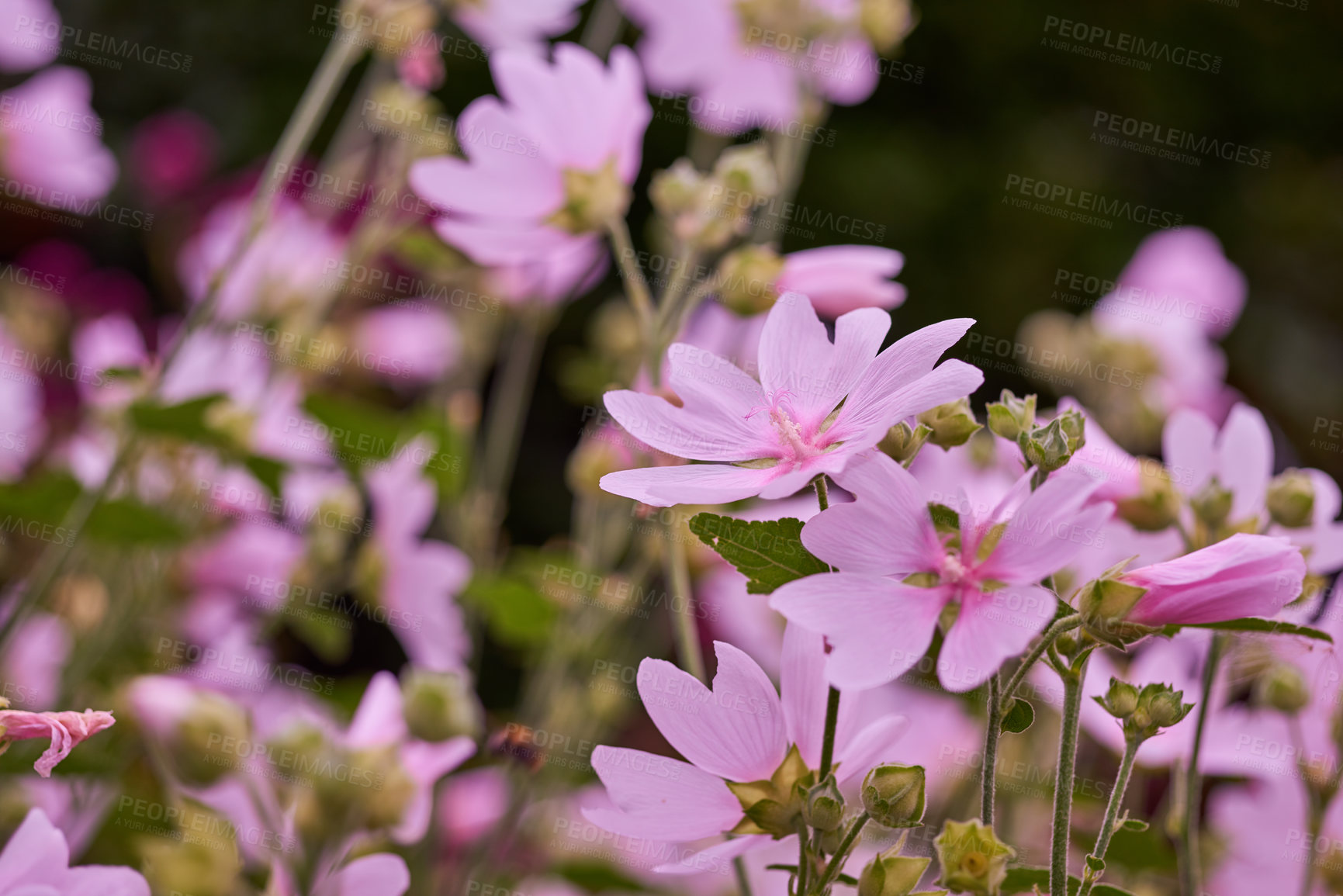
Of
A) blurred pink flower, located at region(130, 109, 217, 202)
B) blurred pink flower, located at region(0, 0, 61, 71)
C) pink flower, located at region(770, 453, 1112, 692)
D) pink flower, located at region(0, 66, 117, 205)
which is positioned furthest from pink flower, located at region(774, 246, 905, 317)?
blurred pink flower, located at region(130, 109, 217, 202)

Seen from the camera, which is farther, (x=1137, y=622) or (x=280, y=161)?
(x=280, y=161)

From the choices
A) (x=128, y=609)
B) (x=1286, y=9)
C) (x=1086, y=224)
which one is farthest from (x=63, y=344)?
(x=1286, y=9)

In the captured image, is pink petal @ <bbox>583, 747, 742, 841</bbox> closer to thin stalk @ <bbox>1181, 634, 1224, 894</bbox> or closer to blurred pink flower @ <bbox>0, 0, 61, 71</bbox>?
thin stalk @ <bbox>1181, 634, 1224, 894</bbox>

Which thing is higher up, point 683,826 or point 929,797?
point 683,826

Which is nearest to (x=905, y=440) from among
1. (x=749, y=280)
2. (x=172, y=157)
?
(x=749, y=280)

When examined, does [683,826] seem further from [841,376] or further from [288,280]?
[288,280]
